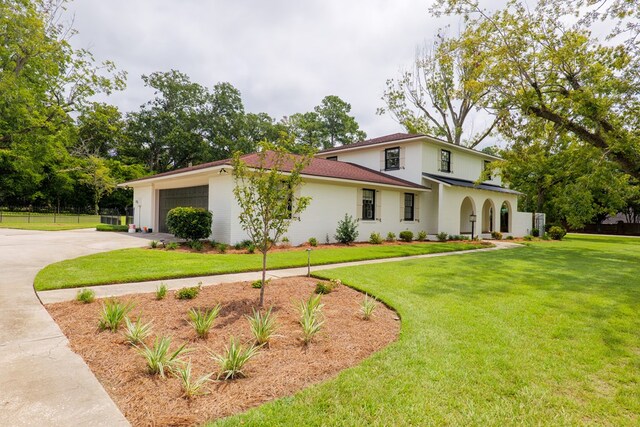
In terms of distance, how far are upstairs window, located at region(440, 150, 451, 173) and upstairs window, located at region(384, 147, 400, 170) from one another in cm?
296

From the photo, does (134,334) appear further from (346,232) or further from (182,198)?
(182,198)

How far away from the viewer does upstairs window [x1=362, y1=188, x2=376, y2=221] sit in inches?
674

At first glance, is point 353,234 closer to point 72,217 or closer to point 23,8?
point 23,8

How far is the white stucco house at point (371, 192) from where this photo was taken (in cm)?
1410

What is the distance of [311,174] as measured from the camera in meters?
14.2

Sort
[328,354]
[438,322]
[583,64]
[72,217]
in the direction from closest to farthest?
1. [328,354]
2. [438,322]
3. [583,64]
4. [72,217]

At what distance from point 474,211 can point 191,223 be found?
56.2ft

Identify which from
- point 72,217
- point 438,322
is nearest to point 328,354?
point 438,322

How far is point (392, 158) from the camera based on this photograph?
2105 cm

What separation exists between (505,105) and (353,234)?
9047 mm

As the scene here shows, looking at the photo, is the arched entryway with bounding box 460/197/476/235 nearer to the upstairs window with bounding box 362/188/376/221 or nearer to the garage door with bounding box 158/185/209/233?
the upstairs window with bounding box 362/188/376/221

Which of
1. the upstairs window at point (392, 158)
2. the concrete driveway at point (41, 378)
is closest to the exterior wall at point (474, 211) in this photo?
the upstairs window at point (392, 158)

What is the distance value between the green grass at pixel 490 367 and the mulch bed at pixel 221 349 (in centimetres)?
26

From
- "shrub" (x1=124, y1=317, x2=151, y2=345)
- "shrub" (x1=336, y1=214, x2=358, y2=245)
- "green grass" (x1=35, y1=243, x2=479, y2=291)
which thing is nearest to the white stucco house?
"shrub" (x1=336, y1=214, x2=358, y2=245)
